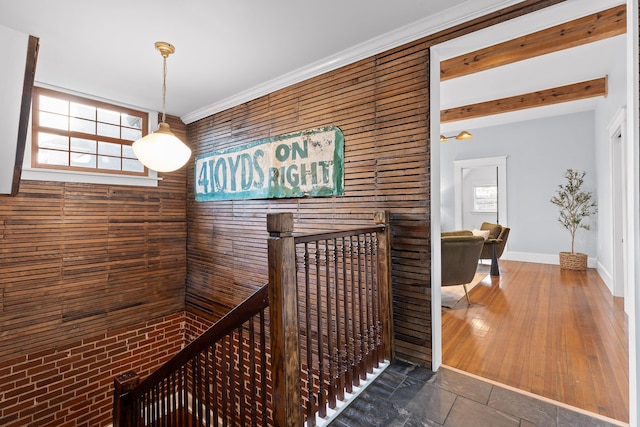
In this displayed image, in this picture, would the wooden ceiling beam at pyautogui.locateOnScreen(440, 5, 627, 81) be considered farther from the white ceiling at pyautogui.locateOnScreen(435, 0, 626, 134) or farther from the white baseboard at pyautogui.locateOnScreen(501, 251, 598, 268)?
the white baseboard at pyautogui.locateOnScreen(501, 251, 598, 268)

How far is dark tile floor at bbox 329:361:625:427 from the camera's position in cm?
160

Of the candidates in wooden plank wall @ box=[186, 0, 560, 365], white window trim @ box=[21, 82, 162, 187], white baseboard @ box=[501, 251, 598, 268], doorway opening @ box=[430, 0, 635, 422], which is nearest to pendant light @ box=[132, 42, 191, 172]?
wooden plank wall @ box=[186, 0, 560, 365]

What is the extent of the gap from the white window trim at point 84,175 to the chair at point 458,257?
3820 mm

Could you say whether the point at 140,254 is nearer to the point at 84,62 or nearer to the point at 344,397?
the point at 84,62

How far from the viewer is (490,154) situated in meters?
6.48

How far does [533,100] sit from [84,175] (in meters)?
6.37

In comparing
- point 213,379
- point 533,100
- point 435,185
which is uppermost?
point 533,100

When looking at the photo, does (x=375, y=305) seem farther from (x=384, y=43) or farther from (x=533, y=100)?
(x=533, y=100)

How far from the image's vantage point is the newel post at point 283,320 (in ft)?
4.39

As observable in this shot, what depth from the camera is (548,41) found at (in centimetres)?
277

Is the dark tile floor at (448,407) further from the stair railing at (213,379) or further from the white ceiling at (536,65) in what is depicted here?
the white ceiling at (536,65)

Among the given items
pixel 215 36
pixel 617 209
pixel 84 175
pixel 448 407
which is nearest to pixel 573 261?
pixel 617 209

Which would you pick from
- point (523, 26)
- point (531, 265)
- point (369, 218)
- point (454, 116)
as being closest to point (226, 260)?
point (369, 218)

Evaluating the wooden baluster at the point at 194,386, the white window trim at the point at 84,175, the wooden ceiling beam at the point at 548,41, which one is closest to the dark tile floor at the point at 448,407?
the wooden baluster at the point at 194,386
